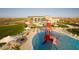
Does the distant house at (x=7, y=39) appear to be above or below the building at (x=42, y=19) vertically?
below

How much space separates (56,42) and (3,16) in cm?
63

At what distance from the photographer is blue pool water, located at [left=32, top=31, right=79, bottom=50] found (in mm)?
1279

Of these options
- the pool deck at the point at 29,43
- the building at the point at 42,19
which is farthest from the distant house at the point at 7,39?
the building at the point at 42,19

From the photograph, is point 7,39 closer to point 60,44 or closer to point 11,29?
point 11,29

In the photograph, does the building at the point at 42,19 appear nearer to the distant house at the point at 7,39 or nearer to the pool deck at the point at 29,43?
the pool deck at the point at 29,43

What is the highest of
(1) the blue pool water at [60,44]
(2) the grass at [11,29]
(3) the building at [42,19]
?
(3) the building at [42,19]

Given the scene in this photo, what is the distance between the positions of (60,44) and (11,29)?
547 millimetres

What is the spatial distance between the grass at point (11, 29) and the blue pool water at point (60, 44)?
0.60ft

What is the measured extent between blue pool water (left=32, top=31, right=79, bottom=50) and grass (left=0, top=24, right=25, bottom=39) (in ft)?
0.60

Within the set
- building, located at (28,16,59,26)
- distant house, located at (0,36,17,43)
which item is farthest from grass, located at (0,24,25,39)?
building, located at (28,16,59,26)

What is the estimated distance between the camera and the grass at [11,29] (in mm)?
1301
